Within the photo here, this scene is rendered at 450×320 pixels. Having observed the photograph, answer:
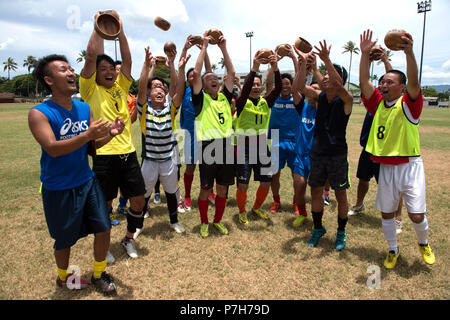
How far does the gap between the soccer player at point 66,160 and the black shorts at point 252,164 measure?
2.40 metres

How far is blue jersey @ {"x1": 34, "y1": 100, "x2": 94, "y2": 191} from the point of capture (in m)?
2.59

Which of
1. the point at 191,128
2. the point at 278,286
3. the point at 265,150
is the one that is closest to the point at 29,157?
the point at 191,128

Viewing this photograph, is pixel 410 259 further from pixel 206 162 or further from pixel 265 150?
pixel 206 162

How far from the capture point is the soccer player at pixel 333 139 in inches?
146

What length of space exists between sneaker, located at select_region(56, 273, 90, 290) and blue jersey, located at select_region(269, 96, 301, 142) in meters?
3.77

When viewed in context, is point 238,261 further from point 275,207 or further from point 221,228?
point 275,207

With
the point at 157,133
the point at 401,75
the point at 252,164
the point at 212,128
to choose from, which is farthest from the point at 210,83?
the point at 401,75

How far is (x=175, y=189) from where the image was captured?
4.47 meters

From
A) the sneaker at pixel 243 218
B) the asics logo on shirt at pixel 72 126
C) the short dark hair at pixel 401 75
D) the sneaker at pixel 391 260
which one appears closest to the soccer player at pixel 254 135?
the sneaker at pixel 243 218

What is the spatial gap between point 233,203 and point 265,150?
62.5 inches

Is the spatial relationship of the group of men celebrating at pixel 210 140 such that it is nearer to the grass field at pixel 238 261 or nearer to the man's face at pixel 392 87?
the man's face at pixel 392 87

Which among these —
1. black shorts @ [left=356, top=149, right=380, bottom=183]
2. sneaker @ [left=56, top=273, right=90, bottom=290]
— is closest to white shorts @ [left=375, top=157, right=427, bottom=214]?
black shorts @ [left=356, top=149, right=380, bottom=183]

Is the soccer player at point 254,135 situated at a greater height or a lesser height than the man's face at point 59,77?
lesser

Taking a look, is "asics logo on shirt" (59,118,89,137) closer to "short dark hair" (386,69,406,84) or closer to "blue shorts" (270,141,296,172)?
"blue shorts" (270,141,296,172)
